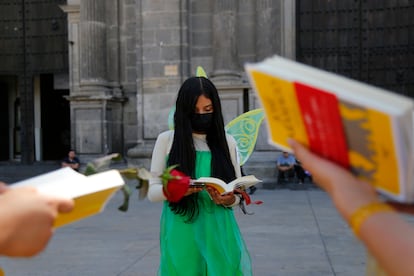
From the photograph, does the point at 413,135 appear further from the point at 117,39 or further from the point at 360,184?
the point at 117,39

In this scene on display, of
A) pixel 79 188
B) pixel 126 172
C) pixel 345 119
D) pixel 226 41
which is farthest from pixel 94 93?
pixel 345 119

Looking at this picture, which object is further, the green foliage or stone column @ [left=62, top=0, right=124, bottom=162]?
stone column @ [left=62, top=0, right=124, bottom=162]

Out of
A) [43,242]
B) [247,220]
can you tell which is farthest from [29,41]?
[43,242]

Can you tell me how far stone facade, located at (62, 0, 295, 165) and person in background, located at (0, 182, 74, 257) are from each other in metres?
11.4

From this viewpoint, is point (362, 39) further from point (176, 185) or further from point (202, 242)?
point (176, 185)

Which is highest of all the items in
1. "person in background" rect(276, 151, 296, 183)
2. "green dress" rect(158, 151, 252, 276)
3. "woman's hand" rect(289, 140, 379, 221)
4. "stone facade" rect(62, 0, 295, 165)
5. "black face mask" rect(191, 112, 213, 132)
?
"stone facade" rect(62, 0, 295, 165)

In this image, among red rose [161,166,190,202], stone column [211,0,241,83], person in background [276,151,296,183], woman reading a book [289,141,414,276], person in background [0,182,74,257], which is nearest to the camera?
woman reading a book [289,141,414,276]

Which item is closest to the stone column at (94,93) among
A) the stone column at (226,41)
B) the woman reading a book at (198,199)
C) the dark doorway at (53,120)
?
the stone column at (226,41)

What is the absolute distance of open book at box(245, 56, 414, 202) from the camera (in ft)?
3.26

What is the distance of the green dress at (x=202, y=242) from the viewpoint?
3184 millimetres

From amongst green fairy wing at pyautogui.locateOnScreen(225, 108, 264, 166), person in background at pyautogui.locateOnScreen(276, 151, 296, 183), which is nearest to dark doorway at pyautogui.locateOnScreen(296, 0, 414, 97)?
person in background at pyautogui.locateOnScreen(276, 151, 296, 183)

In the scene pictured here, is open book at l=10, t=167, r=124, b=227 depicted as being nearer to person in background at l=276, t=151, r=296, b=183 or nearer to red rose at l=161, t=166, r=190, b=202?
red rose at l=161, t=166, r=190, b=202

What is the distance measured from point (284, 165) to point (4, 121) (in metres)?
11.0

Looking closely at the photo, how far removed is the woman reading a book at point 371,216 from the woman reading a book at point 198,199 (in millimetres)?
2056
